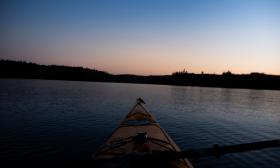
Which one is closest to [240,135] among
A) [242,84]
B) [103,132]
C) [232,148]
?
[103,132]

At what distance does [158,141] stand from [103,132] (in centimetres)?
1054

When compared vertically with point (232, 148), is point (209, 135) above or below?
below

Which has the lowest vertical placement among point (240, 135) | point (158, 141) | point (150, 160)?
point (240, 135)

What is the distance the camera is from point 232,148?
3.34 metres

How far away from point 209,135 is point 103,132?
10.8 meters

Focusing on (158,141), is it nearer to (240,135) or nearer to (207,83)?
(240,135)

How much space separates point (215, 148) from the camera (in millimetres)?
3436

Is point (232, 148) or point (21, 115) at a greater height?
point (232, 148)

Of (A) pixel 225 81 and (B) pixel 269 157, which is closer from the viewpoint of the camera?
(B) pixel 269 157

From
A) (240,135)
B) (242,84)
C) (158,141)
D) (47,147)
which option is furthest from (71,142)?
(242,84)

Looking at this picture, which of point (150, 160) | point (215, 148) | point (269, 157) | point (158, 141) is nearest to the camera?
point (150, 160)

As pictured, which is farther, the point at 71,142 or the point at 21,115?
the point at 21,115

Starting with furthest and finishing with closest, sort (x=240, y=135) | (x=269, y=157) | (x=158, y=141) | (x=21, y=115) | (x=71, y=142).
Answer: (x=21, y=115)
(x=240, y=135)
(x=71, y=142)
(x=269, y=157)
(x=158, y=141)

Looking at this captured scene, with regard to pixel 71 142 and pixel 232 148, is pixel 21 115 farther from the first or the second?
pixel 232 148
